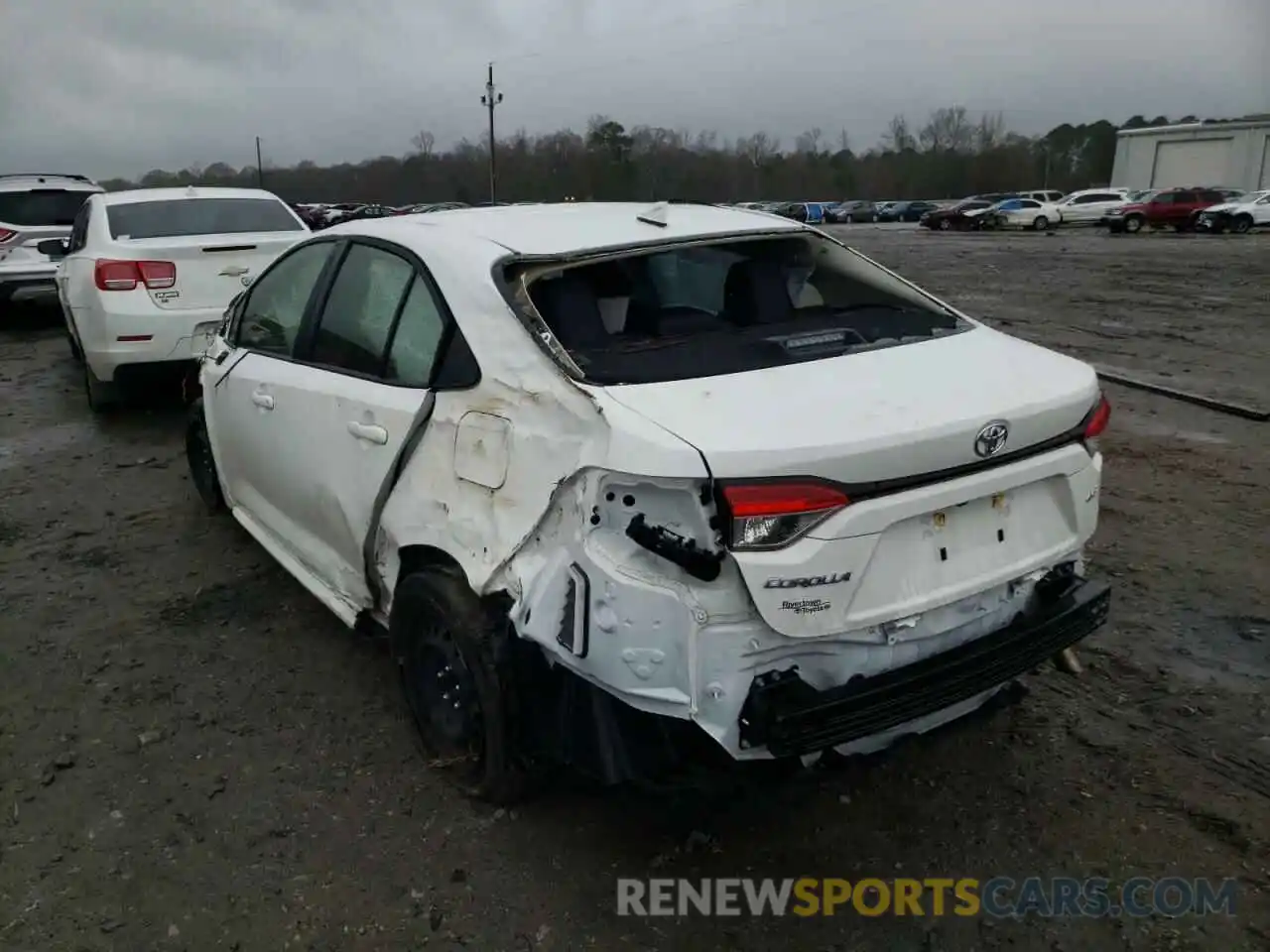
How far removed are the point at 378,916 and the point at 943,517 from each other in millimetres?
1747

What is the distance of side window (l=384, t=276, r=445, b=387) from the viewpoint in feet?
9.52

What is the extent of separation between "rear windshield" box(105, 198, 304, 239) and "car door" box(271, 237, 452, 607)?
14.7 feet

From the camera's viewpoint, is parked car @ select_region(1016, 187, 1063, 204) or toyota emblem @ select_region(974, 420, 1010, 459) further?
parked car @ select_region(1016, 187, 1063, 204)

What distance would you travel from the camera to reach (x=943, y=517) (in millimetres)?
2393

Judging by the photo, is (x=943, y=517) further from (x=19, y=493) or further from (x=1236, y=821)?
(x=19, y=493)

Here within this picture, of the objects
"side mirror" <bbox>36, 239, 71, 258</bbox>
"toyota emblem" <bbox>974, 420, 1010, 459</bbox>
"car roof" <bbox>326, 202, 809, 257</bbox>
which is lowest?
"toyota emblem" <bbox>974, 420, 1010, 459</bbox>

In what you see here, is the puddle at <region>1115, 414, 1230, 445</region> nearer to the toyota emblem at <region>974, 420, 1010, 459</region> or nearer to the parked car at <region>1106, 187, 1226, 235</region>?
the toyota emblem at <region>974, 420, 1010, 459</region>

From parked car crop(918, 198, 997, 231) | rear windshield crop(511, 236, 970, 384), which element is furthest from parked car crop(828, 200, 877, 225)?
rear windshield crop(511, 236, 970, 384)

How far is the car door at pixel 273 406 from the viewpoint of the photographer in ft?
12.0

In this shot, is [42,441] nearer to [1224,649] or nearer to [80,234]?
Answer: [80,234]

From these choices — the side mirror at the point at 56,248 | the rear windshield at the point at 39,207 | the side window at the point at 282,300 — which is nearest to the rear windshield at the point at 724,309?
the side window at the point at 282,300

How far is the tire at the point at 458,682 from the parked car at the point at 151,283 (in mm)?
4248

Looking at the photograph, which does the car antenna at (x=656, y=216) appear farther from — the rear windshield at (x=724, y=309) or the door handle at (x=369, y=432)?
the door handle at (x=369, y=432)

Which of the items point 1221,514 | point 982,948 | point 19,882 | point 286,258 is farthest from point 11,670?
point 1221,514
